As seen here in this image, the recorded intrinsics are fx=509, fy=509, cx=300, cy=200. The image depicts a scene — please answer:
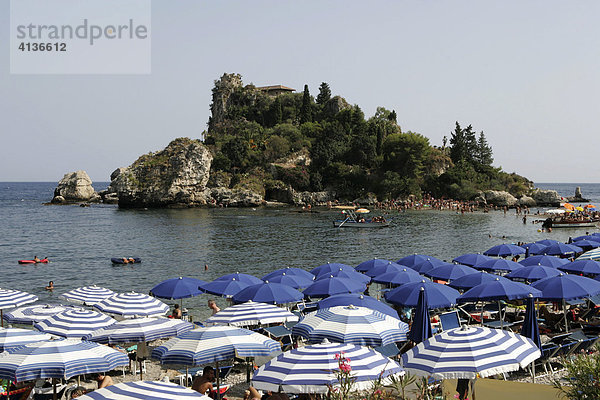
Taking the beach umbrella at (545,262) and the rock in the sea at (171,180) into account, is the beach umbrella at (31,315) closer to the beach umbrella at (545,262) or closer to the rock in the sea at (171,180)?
the beach umbrella at (545,262)

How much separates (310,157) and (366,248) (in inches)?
2605

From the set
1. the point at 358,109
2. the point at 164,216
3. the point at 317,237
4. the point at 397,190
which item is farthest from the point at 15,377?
the point at 358,109

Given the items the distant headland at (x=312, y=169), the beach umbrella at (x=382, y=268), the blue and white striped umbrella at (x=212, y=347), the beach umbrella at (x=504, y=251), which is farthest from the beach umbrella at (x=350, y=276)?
the distant headland at (x=312, y=169)

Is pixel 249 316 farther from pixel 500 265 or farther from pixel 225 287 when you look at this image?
pixel 500 265

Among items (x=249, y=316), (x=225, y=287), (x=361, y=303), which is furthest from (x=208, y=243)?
(x=361, y=303)

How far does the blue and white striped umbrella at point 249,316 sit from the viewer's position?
12867 mm

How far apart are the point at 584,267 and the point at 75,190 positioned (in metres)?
118

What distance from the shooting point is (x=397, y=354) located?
12797 mm

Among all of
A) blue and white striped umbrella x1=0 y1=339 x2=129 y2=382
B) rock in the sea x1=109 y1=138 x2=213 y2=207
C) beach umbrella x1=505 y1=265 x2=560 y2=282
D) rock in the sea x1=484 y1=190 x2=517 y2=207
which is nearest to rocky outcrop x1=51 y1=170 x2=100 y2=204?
rock in the sea x1=109 y1=138 x2=213 y2=207

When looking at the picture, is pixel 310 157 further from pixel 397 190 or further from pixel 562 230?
pixel 562 230

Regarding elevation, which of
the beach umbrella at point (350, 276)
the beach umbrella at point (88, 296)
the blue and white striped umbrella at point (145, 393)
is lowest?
the beach umbrella at point (88, 296)

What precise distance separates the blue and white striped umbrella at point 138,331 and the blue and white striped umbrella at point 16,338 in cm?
108

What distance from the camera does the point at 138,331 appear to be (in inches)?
473

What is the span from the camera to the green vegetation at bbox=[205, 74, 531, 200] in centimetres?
10125
